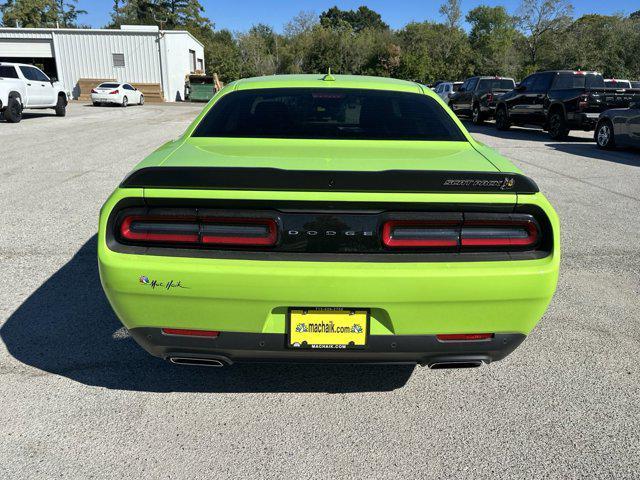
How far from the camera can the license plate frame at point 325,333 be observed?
7.15 feet

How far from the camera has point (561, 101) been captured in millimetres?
14406

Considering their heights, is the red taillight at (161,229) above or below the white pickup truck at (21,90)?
above

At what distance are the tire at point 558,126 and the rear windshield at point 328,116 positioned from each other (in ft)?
42.2

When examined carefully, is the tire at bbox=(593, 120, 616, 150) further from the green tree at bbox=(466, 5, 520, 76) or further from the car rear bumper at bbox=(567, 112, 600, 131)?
the green tree at bbox=(466, 5, 520, 76)

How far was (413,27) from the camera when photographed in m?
66.1

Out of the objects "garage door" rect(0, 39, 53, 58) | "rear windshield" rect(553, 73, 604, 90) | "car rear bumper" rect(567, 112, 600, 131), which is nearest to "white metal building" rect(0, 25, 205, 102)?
"garage door" rect(0, 39, 53, 58)

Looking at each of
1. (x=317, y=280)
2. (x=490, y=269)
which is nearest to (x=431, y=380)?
(x=490, y=269)

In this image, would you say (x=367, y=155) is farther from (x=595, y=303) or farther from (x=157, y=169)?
(x=595, y=303)

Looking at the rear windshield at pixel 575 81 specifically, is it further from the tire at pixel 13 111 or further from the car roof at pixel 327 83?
the tire at pixel 13 111

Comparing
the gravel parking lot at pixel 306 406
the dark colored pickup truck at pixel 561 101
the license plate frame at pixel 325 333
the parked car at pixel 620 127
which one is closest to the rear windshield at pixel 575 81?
the dark colored pickup truck at pixel 561 101

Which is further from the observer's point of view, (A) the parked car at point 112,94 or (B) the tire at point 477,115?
(A) the parked car at point 112,94

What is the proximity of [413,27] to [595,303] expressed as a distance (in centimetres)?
6882

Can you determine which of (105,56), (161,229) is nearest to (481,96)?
(161,229)

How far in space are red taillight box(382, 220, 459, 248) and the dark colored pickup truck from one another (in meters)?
13.6
